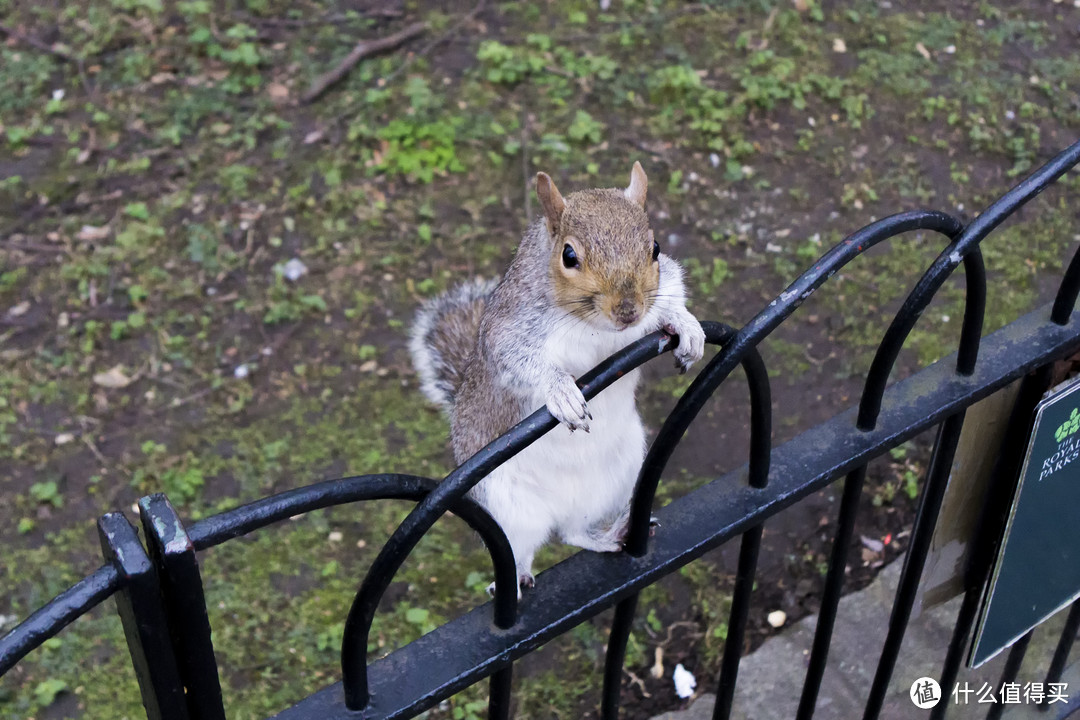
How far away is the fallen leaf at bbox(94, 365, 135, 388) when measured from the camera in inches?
121

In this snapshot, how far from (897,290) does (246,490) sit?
2.06 metres

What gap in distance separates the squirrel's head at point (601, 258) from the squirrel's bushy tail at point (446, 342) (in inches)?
21.1

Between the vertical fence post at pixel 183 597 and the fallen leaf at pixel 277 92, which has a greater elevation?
the vertical fence post at pixel 183 597

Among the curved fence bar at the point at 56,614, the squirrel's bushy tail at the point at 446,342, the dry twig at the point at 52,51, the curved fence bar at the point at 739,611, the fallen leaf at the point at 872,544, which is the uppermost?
the curved fence bar at the point at 56,614

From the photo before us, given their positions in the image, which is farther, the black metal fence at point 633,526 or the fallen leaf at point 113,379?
the fallen leaf at point 113,379

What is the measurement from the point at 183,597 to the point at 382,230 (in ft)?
9.15

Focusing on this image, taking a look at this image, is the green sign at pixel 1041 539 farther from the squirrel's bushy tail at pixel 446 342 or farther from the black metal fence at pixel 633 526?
the squirrel's bushy tail at pixel 446 342

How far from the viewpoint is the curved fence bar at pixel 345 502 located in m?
0.80

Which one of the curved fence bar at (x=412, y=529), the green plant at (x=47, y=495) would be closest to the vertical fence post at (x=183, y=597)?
the curved fence bar at (x=412, y=529)

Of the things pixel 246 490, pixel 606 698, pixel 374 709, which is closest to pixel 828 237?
pixel 246 490

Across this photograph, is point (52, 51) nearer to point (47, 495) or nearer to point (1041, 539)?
point (47, 495)

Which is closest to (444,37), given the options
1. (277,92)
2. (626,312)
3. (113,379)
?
(277,92)

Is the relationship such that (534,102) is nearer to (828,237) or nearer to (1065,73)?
(828,237)

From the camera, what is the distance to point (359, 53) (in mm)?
4027
